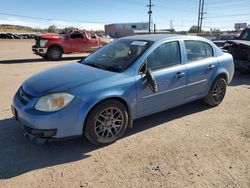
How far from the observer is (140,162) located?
131 inches

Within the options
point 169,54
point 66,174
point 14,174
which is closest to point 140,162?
point 66,174

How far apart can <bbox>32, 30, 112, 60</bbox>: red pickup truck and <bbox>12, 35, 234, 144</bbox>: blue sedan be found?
10.3 metres

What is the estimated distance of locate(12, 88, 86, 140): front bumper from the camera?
3.28m

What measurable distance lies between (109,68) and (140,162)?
1588 mm

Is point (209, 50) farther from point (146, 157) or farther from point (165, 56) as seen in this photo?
point (146, 157)

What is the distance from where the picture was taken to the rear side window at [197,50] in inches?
189

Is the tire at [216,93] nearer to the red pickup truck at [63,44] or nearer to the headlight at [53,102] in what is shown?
the headlight at [53,102]

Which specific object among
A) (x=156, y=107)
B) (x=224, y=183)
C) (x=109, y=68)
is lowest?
(x=224, y=183)

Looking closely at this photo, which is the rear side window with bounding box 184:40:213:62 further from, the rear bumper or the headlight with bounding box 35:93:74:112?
the rear bumper

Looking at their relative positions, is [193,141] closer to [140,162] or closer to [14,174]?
[140,162]

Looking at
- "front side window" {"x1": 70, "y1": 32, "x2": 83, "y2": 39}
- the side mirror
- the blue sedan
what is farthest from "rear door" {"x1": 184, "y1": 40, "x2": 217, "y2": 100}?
"front side window" {"x1": 70, "y1": 32, "x2": 83, "y2": 39}

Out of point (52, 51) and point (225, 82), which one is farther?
point (52, 51)

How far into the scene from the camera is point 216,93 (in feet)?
18.0

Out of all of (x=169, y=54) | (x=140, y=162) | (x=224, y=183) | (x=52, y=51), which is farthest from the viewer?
(x=52, y=51)
